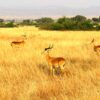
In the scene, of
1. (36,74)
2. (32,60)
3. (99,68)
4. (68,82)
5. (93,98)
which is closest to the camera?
(93,98)

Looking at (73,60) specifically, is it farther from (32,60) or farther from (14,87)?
(14,87)

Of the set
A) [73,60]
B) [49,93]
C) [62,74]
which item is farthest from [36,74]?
[73,60]

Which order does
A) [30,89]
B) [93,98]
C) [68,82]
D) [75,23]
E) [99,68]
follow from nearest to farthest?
[93,98]
[30,89]
[68,82]
[99,68]
[75,23]

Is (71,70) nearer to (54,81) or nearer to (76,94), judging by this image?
(54,81)

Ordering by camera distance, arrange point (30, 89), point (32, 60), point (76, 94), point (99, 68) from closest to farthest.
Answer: point (76, 94), point (30, 89), point (99, 68), point (32, 60)

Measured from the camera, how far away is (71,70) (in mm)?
9562

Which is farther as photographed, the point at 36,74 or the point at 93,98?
the point at 36,74

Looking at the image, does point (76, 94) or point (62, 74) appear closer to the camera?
point (76, 94)

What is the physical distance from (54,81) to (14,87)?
3.43 ft

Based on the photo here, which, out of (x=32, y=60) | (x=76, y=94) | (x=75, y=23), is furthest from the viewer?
(x=75, y=23)

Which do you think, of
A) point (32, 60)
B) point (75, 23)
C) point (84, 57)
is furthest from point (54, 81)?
point (75, 23)

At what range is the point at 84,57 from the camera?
474 inches

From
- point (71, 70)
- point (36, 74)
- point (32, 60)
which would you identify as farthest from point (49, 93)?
point (32, 60)

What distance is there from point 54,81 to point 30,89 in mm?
915
